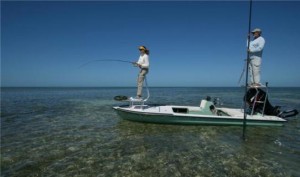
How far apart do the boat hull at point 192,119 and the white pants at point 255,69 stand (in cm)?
211

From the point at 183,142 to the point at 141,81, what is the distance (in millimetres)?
4524

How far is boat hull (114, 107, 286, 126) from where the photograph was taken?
40.6 feet

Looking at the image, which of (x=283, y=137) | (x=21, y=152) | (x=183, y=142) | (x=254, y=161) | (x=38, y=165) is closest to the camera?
(x=38, y=165)

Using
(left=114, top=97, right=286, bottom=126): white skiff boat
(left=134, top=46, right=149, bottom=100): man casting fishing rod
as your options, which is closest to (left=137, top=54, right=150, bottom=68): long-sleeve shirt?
(left=134, top=46, right=149, bottom=100): man casting fishing rod

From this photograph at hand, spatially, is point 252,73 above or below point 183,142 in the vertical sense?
above

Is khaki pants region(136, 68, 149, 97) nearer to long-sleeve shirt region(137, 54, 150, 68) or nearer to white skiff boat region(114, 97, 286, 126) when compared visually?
long-sleeve shirt region(137, 54, 150, 68)

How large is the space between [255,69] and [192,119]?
437 cm

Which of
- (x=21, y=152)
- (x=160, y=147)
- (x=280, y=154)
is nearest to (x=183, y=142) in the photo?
(x=160, y=147)

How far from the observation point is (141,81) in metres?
13.1

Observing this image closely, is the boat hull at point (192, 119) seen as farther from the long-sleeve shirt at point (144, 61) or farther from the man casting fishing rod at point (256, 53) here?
the long-sleeve shirt at point (144, 61)

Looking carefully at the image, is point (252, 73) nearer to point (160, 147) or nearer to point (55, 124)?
point (160, 147)

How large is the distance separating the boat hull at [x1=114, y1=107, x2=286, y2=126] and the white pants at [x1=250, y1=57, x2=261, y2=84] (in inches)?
83.1

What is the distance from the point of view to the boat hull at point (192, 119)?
40.6ft

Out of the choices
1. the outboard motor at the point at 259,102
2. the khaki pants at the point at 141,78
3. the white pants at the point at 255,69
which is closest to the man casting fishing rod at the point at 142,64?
the khaki pants at the point at 141,78
